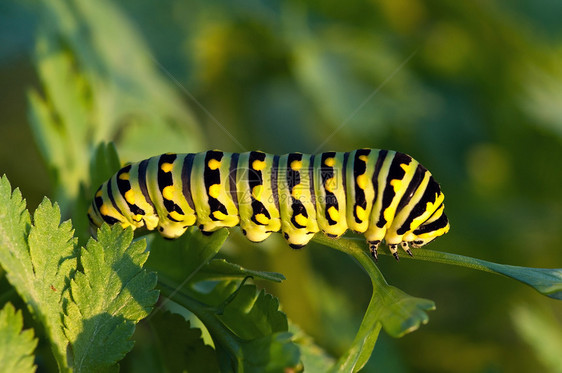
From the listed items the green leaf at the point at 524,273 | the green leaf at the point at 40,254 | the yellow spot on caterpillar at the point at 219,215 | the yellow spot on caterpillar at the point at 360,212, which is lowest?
the yellow spot on caterpillar at the point at 360,212

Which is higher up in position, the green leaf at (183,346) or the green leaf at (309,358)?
the green leaf at (183,346)

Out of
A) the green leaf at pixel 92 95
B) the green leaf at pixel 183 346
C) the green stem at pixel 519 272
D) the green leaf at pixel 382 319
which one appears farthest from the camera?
the green leaf at pixel 92 95

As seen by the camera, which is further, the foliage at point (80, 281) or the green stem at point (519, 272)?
Result: the green stem at point (519, 272)

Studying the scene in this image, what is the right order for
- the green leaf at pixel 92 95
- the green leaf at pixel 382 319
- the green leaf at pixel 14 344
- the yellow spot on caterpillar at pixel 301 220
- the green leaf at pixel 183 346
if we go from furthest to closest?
the green leaf at pixel 92 95 → the yellow spot on caterpillar at pixel 301 220 → the green leaf at pixel 183 346 → the green leaf at pixel 382 319 → the green leaf at pixel 14 344

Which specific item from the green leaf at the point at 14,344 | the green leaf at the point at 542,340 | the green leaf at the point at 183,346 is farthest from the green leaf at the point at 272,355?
the green leaf at the point at 542,340

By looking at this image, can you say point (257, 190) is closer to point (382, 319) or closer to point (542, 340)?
point (382, 319)

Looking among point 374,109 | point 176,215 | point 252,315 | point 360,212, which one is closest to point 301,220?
point 360,212

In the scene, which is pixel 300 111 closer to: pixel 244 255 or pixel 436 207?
pixel 244 255

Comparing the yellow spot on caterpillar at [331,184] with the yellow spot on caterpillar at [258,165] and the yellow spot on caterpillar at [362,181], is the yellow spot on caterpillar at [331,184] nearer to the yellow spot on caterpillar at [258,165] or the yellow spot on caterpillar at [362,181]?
the yellow spot on caterpillar at [362,181]
